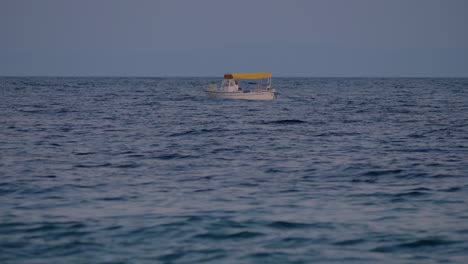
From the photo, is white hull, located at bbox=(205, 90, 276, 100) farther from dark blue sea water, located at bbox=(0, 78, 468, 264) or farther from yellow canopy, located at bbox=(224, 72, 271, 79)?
dark blue sea water, located at bbox=(0, 78, 468, 264)

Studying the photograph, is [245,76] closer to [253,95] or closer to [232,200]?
[253,95]

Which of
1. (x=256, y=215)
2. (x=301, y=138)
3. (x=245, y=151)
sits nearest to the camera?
(x=256, y=215)

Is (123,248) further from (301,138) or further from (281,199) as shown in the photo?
(301,138)

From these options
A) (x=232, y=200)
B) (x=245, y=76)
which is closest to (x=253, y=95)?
(x=245, y=76)

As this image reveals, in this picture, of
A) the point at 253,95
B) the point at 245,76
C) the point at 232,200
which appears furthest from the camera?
the point at 245,76

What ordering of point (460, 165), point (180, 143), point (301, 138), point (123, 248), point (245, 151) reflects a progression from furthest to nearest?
point (301, 138), point (180, 143), point (245, 151), point (460, 165), point (123, 248)

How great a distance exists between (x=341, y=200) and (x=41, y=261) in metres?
6.19

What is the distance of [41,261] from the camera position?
292 inches

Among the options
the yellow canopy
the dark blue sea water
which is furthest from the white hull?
the dark blue sea water

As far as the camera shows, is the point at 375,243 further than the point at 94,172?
No

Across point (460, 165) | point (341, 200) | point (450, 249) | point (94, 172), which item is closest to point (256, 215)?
point (341, 200)

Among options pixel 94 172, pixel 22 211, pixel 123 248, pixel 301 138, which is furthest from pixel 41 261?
pixel 301 138

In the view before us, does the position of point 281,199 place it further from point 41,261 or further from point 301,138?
point 301,138

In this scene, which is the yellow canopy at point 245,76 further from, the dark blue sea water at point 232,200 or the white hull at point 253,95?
the dark blue sea water at point 232,200
